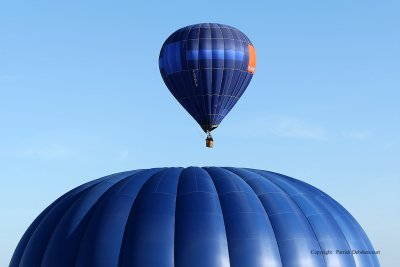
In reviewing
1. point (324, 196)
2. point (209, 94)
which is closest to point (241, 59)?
point (209, 94)

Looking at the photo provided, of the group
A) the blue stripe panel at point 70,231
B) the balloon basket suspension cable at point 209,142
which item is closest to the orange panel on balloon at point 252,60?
the balloon basket suspension cable at point 209,142

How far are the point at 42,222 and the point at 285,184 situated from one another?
7.98 metres

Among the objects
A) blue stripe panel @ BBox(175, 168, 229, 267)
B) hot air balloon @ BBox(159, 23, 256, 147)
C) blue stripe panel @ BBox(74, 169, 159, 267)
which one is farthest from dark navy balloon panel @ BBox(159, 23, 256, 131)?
blue stripe panel @ BBox(175, 168, 229, 267)

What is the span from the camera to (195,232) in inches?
795

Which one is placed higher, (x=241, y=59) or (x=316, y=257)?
(x=241, y=59)

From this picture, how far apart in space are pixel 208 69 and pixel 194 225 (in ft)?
43.0

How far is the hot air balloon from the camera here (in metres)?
32.4

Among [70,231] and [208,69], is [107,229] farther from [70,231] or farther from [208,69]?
[208,69]

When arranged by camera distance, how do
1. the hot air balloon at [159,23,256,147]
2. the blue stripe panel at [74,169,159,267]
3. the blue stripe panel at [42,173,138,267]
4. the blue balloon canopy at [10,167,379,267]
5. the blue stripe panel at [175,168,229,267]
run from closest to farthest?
the blue stripe panel at [175,168,229,267]
the blue balloon canopy at [10,167,379,267]
the blue stripe panel at [74,169,159,267]
the blue stripe panel at [42,173,138,267]
the hot air balloon at [159,23,256,147]

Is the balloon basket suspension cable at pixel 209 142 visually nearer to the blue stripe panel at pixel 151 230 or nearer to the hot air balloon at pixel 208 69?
the hot air balloon at pixel 208 69

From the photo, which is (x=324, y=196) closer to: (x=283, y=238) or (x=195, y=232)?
(x=283, y=238)

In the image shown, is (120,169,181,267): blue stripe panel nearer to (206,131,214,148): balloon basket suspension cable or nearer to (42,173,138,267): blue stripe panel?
(42,173,138,267): blue stripe panel

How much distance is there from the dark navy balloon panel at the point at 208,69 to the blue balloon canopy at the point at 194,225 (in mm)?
9403

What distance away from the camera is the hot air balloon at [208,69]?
32.4 meters
